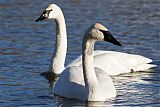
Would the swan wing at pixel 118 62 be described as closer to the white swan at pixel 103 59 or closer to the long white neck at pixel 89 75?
the white swan at pixel 103 59

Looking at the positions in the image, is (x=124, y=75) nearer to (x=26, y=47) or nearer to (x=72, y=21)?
(x=26, y=47)

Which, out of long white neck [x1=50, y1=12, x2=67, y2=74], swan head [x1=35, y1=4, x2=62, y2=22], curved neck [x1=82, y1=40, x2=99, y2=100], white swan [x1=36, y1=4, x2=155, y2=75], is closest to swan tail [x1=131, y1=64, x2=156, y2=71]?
white swan [x1=36, y1=4, x2=155, y2=75]

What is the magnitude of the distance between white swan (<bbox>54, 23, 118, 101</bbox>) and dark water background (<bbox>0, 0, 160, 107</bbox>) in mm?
170

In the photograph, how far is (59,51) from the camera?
1714 centimetres

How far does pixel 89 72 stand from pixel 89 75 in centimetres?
5

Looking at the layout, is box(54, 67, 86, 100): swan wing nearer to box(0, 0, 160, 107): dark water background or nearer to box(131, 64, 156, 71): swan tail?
box(0, 0, 160, 107): dark water background

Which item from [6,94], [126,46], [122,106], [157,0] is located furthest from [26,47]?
[157,0]

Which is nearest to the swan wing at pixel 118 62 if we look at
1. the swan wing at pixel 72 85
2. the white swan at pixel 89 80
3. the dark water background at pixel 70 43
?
the dark water background at pixel 70 43

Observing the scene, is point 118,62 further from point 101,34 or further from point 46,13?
point 101,34

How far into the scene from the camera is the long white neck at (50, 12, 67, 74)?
16891 millimetres

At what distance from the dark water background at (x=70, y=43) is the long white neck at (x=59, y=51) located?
28cm

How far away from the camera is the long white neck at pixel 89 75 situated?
44.5 feet

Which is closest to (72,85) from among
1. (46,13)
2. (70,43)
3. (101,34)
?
(101,34)

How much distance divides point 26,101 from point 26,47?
17.0ft
